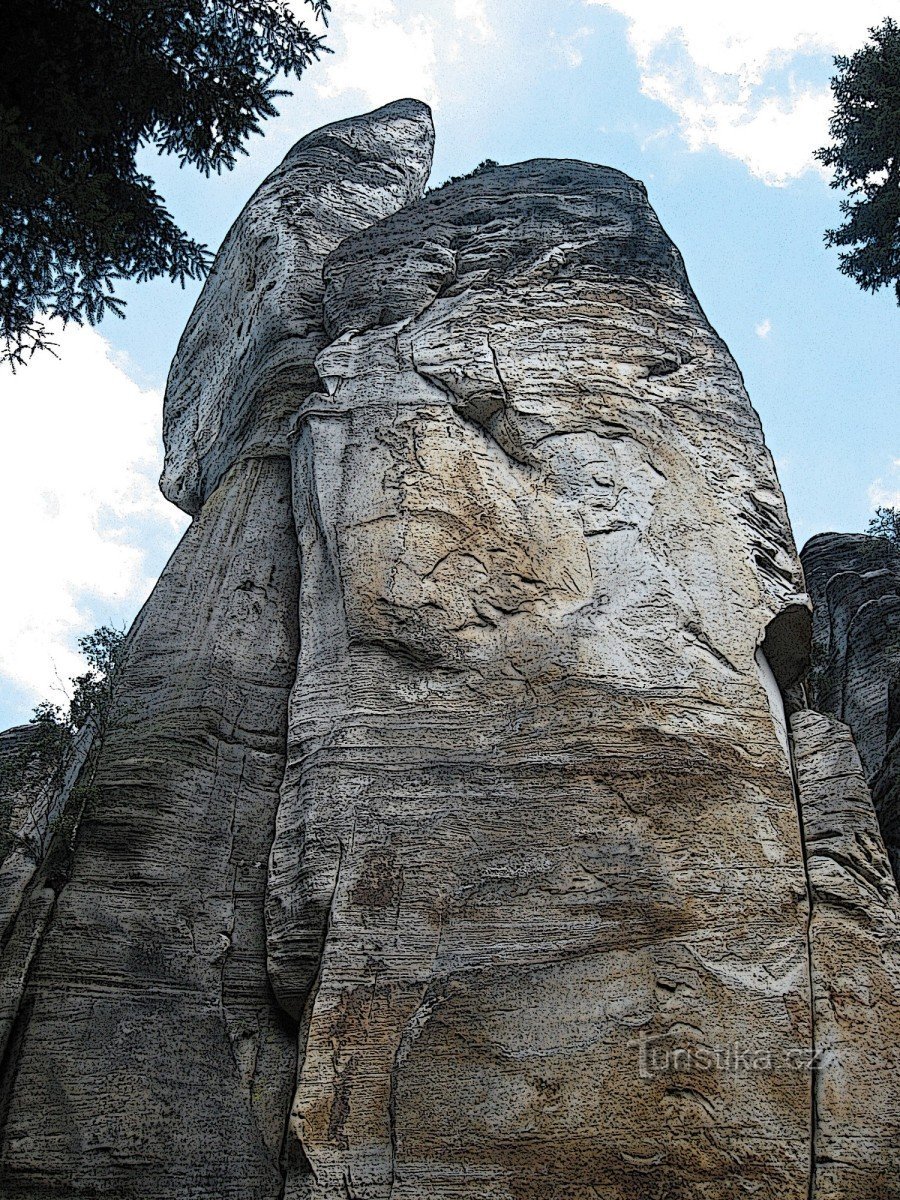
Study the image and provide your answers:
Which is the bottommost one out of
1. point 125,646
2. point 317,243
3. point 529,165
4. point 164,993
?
point 164,993

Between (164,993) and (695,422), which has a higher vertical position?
(695,422)

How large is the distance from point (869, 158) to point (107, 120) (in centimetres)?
1144

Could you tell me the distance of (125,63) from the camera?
8133mm

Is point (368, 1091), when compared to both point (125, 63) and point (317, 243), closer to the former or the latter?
point (125, 63)

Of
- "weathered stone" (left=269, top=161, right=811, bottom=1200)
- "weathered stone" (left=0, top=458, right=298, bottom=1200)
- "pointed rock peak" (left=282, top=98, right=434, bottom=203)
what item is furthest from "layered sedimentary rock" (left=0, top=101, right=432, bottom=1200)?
"pointed rock peak" (left=282, top=98, right=434, bottom=203)

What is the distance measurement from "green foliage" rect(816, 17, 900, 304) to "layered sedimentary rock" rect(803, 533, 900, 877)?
4.61 metres

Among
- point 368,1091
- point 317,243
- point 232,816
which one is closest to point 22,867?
point 232,816

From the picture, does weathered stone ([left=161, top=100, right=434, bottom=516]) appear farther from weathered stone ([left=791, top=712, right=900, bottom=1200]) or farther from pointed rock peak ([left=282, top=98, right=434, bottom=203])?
weathered stone ([left=791, top=712, right=900, bottom=1200])

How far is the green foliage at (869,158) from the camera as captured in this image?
14750 millimetres

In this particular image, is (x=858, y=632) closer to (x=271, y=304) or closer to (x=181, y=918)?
(x=271, y=304)

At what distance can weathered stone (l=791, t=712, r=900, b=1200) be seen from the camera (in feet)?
19.7

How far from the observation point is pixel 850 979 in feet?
21.7

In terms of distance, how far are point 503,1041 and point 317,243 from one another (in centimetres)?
1001

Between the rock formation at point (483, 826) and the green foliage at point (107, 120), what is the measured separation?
2.27 meters
